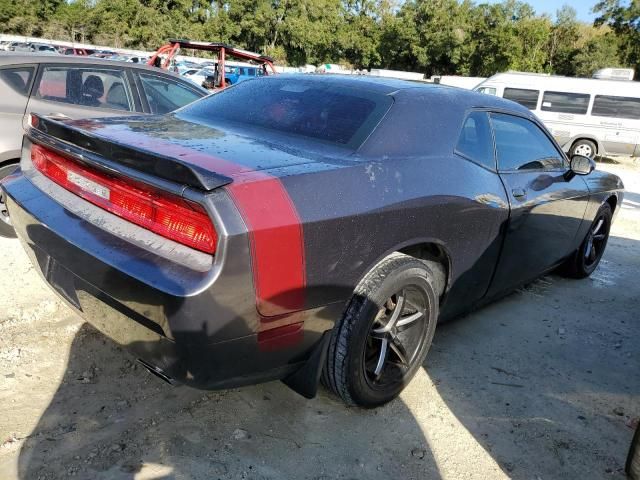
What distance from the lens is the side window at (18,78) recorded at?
14.3 feet

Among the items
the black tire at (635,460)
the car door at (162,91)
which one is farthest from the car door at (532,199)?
the car door at (162,91)

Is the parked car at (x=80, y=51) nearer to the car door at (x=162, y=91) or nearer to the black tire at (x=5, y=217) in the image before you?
the car door at (x=162, y=91)

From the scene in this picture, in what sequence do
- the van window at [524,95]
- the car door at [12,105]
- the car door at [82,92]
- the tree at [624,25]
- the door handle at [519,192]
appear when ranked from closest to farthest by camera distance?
the door handle at [519,192]
the car door at [12,105]
the car door at [82,92]
the van window at [524,95]
the tree at [624,25]

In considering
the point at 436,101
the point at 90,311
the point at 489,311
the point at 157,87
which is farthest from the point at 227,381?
the point at 157,87

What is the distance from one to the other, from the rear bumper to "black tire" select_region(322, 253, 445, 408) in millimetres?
244

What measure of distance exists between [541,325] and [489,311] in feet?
1.20

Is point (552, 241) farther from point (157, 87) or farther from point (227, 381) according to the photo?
point (157, 87)

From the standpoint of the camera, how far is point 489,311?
13.0 feet

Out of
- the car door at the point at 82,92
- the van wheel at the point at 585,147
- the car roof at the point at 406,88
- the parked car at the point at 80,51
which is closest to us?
the car roof at the point at 406,88

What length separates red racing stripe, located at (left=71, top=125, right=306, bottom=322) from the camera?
180 cm

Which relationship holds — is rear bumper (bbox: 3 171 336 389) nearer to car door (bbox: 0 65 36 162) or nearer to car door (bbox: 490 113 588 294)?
car door (bbox: 490 113 588 294)

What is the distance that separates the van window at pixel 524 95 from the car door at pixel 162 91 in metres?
10.3

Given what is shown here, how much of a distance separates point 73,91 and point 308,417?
3783 mm

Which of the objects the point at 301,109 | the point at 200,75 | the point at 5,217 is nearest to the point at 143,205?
the point at 301,109
